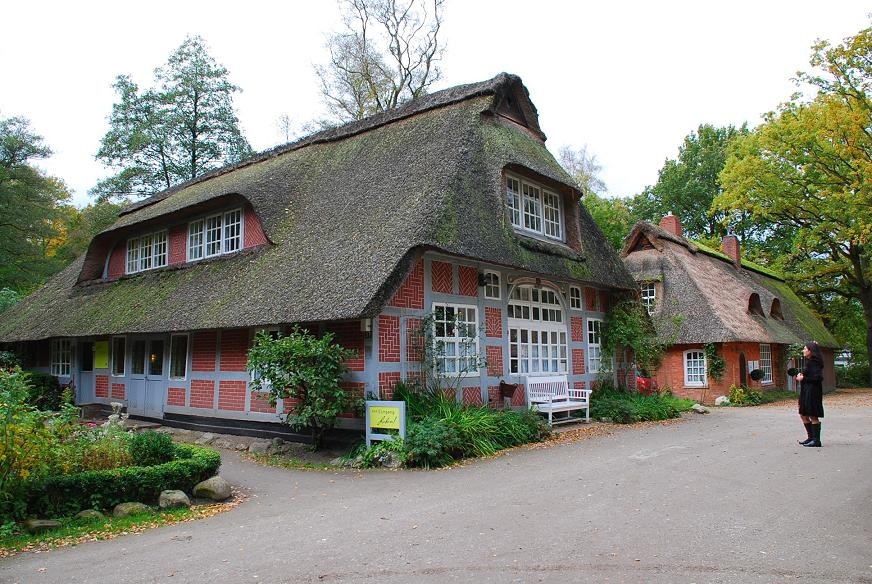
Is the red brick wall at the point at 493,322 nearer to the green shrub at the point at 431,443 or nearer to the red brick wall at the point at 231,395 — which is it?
the green shrub at the point at 431,443

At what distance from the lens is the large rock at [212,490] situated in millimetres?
8281

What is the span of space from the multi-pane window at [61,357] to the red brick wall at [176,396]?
5456mm

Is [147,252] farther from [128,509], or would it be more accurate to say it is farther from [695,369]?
[695,369]

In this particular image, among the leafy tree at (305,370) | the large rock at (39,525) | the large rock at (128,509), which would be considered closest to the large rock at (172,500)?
the large rock at (128,509)

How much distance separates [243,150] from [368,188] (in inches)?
856

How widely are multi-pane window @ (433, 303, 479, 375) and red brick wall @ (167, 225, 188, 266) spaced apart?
7827 millimetres

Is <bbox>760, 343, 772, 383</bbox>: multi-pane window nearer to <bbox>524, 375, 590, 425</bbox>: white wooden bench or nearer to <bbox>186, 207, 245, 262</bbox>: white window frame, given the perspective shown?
<bbox>524, 375, 590, 425</bbox>: white wooden bench

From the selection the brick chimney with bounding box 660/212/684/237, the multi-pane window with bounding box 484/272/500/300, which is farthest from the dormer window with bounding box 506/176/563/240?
the brick chimney with bounding box 660/212/684/237

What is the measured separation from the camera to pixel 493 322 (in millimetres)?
13781

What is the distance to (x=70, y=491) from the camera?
732 cm

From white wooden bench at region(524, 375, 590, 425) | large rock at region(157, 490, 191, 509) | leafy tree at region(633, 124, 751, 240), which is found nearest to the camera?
large rock at region(157, 490, 191, 509)

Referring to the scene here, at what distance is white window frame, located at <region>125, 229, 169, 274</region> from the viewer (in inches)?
696

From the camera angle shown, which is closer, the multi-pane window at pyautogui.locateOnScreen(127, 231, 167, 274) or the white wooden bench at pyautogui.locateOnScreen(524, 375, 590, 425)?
the white wooden bench at pyautogui.locateOnScreen(524, 375, 590, 425)

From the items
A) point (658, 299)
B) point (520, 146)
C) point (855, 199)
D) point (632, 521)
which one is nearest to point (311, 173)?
point (520, 146)
